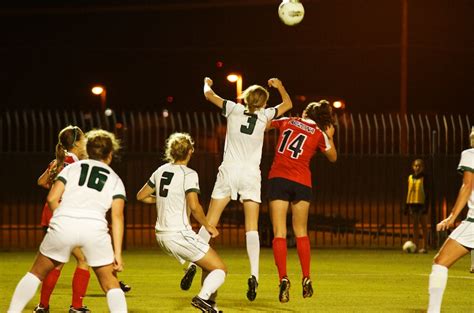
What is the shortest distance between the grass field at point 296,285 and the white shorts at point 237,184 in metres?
1.22

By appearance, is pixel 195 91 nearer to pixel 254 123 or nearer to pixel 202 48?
pixel 202 48

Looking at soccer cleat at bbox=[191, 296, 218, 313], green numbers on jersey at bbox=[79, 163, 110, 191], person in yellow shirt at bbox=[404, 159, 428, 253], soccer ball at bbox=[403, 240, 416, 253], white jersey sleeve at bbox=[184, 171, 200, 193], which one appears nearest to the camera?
green numbers on jersey at bbox=[79, 163, 110, 191]

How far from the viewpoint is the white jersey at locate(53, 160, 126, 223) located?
830cm

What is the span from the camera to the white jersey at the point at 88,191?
830 cm

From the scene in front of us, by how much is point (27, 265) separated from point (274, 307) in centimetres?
688

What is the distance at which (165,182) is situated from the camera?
32.8ft

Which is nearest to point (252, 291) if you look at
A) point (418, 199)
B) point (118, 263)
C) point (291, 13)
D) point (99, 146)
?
point (118, 263)

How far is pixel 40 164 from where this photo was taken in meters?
22.2

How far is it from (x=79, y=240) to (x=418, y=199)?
40.7 feet

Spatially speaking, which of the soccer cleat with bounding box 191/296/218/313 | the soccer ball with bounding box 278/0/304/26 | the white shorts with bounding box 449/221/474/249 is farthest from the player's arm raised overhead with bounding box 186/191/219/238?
the soccer ball with bounding box 278/0/304/26

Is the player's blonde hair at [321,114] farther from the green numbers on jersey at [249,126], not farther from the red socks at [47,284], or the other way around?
the red socks at [47,284]

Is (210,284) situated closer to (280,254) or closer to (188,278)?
(188,278)

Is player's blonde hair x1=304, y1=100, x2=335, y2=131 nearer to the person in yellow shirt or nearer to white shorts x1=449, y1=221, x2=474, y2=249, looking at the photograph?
white shorts x1=449, y1=221, x2=474, y2=249

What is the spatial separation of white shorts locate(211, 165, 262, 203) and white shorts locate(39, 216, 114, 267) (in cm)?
336
